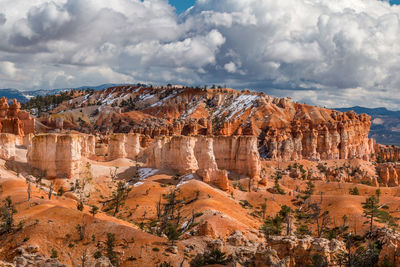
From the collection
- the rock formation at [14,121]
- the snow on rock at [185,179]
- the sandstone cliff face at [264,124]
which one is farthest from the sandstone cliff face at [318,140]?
the rock formation at [14,121]

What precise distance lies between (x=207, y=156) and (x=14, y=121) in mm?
47565

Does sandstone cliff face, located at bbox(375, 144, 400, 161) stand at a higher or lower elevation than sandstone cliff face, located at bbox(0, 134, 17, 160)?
lower

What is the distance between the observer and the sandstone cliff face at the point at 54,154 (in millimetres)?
58812

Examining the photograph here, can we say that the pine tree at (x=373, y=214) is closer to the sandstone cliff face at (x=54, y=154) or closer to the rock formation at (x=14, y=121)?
the sandstone cliff face at (x=54, y=154)

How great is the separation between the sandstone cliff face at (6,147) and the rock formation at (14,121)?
102 ft

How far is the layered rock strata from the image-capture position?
227ft

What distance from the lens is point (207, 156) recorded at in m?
75.2

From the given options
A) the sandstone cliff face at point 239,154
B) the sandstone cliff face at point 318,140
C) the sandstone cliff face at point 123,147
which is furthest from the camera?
the sandstone cliff face at point 318,140

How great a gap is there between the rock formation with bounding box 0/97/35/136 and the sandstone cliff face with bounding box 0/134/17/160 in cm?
3111

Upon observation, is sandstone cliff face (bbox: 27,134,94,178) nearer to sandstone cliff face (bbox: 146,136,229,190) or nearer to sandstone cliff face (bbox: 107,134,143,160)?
sandstone cliff face (bbox: 146,136,229,190)

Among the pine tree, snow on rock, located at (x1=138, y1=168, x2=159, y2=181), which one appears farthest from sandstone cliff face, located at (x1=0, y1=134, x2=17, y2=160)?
the pine tree

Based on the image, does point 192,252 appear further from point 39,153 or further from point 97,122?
point 97,122

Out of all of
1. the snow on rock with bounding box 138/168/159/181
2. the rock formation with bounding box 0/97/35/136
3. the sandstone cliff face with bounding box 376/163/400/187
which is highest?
the rock formation with bounding box 0/97/35/136

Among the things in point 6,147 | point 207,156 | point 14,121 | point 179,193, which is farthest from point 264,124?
point 6,147
